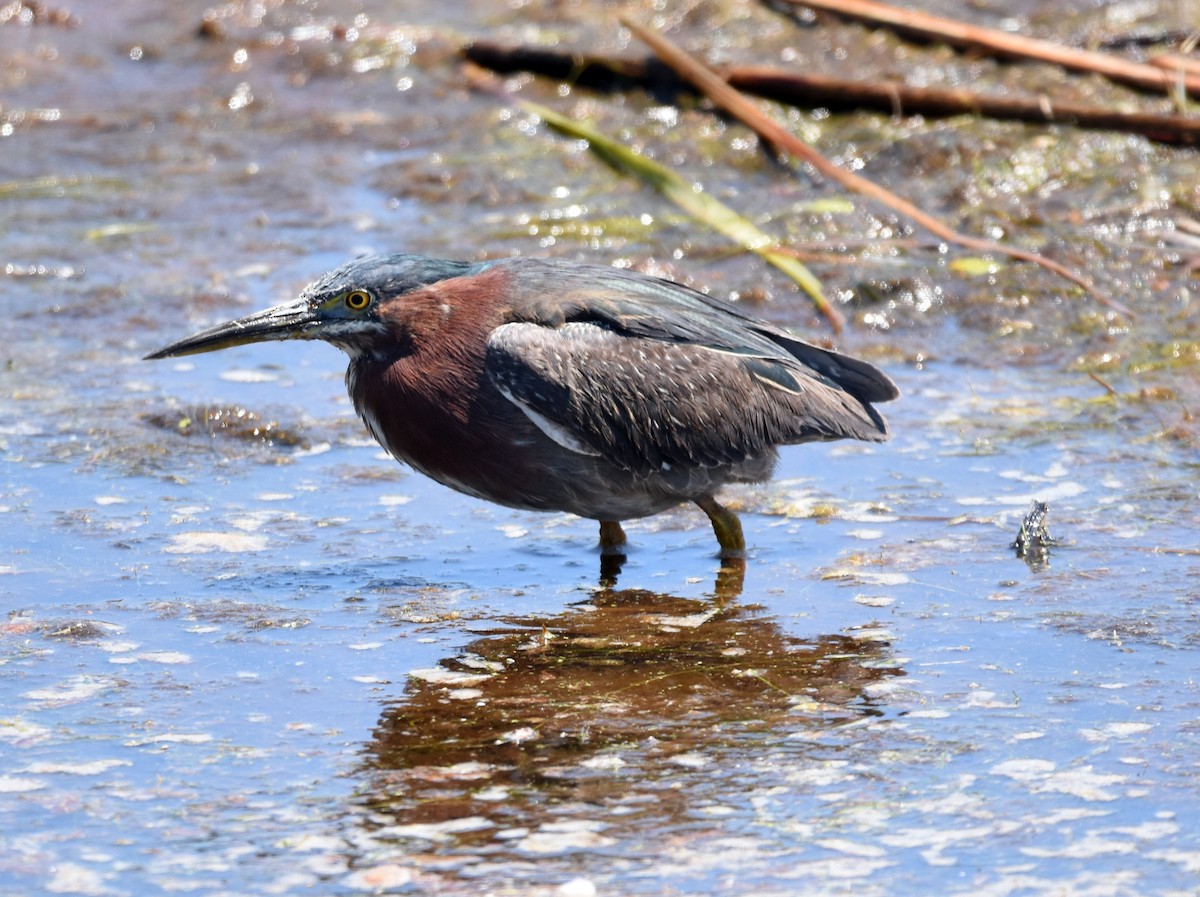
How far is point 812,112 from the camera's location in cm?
1102

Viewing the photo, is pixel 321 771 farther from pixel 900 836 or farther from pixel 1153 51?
pixel 1153 51

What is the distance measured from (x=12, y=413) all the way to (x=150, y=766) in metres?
3.45

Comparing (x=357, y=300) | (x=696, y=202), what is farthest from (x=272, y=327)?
(x=696, y=202)

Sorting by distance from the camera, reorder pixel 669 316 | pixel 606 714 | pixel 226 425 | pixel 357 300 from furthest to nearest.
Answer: pixel 226 425, pixel 669 316, pixel 357 300, pixel 606 714

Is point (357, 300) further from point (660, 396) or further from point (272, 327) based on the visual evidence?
point (660, 396)

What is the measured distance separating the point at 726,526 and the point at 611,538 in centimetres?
47

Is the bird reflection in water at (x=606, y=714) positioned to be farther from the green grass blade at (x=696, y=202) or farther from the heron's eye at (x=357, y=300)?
the green grass blade at (x=696, y=202)

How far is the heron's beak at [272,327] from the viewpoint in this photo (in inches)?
249

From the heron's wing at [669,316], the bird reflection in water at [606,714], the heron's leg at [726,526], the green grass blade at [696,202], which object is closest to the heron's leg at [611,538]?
the heron's leg at [726,526]

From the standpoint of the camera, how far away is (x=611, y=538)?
6.79 meters

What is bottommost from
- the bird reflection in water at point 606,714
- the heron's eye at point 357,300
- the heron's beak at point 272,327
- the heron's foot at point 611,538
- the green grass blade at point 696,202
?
the bird reflection in water at point 606,714

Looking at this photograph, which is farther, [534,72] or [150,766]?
[534,72]

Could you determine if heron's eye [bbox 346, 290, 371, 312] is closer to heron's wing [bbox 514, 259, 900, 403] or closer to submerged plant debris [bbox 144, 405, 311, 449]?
heron's wing [bbox 514, 259, 900, 403]

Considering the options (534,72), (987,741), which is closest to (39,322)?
(534,72)
